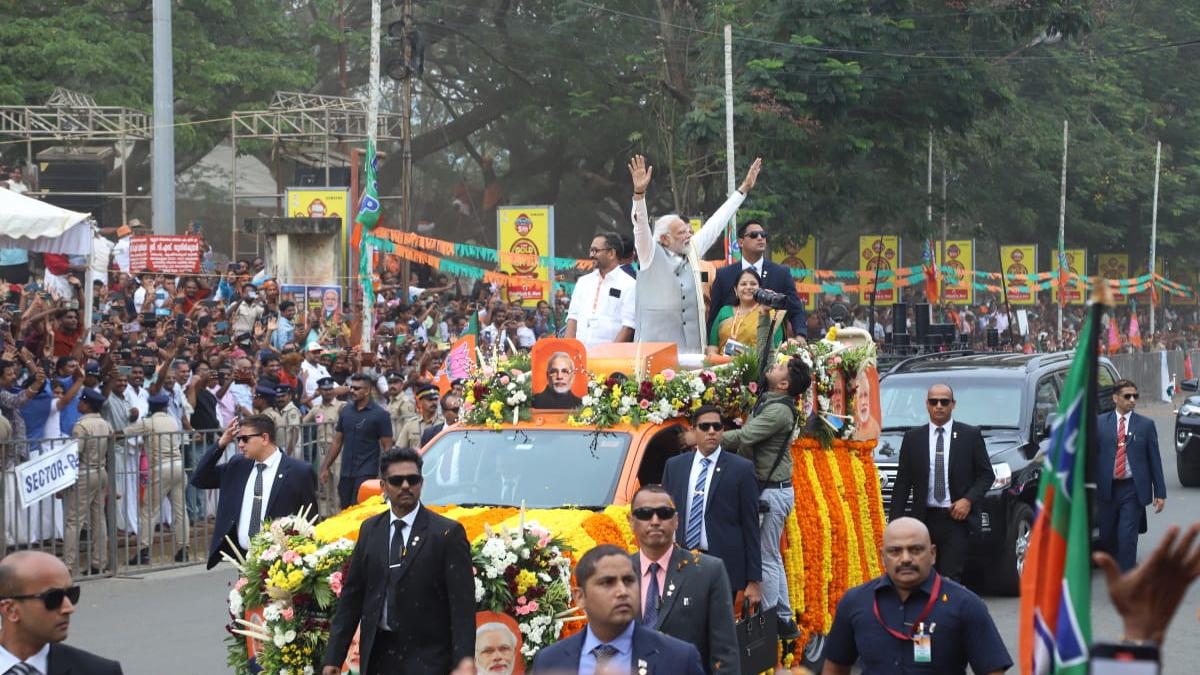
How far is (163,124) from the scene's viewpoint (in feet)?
78.9

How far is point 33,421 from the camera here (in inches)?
573

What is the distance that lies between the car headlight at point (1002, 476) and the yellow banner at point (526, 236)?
14130 mm

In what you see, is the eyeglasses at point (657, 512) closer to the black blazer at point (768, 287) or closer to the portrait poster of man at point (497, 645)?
the portrait poster of man at point (497, 645)

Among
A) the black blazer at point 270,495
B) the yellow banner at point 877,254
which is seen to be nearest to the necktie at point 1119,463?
the black blazer at point 270,495

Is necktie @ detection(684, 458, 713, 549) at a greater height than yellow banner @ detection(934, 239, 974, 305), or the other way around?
yellow banner @ detection(934, 239, 974, 305)

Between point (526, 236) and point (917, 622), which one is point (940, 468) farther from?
point (526, 236)

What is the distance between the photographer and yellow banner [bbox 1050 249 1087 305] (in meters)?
44.5

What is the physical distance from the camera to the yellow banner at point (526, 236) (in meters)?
27.0

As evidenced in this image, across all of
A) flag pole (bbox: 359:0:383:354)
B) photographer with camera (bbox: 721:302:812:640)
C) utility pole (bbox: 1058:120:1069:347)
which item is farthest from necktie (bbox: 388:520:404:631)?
utility pole (bbox: 1058:120:1069:347)

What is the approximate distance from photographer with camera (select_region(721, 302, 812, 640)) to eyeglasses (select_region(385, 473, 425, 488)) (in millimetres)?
2962

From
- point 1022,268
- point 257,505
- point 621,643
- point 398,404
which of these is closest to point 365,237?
point 398,404

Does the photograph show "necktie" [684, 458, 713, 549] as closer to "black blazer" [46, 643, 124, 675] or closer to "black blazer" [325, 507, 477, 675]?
"black blazer" [325, 507, 477, 675]

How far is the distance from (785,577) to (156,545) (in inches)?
285

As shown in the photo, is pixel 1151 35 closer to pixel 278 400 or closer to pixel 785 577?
pixel 278 400
